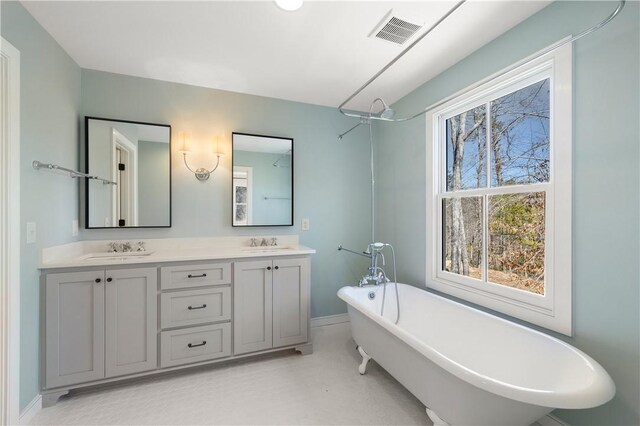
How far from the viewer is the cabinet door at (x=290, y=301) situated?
233cm

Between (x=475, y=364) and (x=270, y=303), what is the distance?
1.53m

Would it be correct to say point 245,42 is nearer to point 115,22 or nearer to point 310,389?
point 115,22

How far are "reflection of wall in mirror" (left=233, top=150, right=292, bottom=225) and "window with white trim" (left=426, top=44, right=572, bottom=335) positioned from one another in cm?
137

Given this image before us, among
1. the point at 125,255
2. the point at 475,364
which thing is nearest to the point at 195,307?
the point at 125,255

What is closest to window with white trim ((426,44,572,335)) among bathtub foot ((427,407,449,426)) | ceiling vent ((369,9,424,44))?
ceiling vent ((369,9,424,44))

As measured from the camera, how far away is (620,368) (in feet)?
4.27

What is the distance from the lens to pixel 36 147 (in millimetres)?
1676

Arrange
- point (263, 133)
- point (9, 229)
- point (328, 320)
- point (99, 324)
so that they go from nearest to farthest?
1. point (9, 229)
2. point (99, 324)
3. point (263, 133)
4. point (328, 320)

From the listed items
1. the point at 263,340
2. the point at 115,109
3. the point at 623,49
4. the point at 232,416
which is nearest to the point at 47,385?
the point at 232,416

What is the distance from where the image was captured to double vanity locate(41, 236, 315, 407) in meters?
1.78

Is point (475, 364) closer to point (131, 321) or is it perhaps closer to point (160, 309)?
point (160, 309)

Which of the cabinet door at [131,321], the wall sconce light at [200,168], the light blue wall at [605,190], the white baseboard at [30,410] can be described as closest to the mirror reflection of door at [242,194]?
the wall sconce light at [200,168]

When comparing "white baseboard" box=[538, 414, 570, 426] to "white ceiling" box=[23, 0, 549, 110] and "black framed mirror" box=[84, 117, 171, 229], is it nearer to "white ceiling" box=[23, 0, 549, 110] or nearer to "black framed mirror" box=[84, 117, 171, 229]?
"white ceiling" box=[23, 0, 549, 110]

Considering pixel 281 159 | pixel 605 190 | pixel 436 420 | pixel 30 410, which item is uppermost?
pixel 281 159
